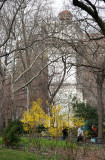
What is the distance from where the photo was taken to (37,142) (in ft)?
40.6

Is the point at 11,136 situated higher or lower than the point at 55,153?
higher

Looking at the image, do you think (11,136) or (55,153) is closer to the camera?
(55,153)

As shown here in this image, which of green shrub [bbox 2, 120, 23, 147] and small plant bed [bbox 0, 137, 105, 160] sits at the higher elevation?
green shrub [bbox 2, 120, 23, 147]

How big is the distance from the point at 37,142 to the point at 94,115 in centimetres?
1271

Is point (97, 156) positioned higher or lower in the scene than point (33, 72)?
lower

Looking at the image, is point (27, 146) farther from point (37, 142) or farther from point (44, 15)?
point (44, 15)

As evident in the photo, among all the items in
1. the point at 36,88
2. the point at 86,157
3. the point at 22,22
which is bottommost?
the point at 86,157

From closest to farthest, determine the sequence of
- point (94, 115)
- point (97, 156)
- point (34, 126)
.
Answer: point (97, 156) → point (34, 126) → point (94, 115)

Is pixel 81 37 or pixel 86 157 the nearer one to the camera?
pixel 86 157

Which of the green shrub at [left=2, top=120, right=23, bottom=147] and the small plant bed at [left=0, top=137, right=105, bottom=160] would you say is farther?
the green shrub at [left=2, top=120, right=23, bottom=147]

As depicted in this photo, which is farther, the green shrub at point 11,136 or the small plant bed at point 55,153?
the green shrub at point 11,136

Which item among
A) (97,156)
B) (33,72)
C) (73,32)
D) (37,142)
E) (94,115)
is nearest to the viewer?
(97,156)

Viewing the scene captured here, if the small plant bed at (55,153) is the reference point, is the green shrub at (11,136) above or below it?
above

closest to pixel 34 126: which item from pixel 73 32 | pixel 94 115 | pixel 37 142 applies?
pixel 37 142
